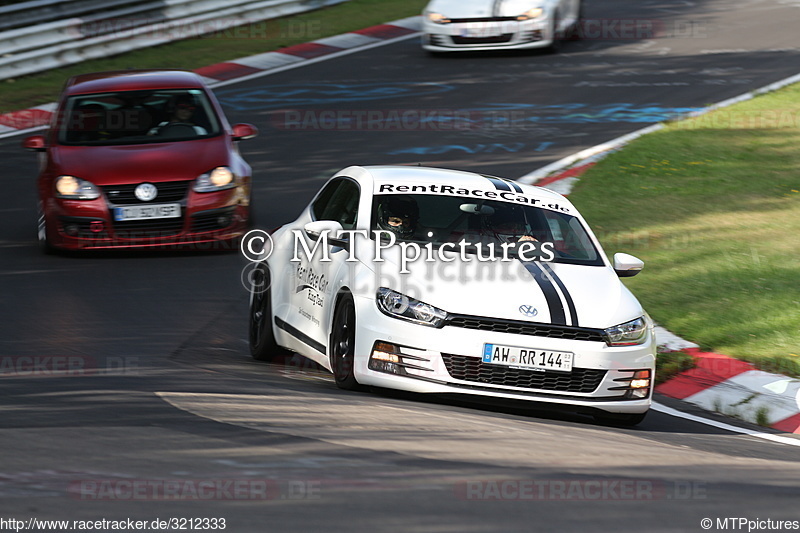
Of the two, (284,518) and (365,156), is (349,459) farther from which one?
(365,156)

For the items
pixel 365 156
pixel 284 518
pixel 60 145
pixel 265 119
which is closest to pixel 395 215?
pixel 284 518

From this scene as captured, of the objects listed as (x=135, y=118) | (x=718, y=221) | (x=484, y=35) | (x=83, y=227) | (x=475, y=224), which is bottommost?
(x=718, y=221)

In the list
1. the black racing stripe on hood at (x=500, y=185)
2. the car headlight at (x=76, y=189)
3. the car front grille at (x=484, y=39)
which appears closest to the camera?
the black racing stripe on hood at (x=500, y=185)

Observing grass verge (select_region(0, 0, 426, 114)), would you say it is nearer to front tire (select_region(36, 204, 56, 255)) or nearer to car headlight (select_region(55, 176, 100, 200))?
front tire (select_region(36, 204, 56, 255))

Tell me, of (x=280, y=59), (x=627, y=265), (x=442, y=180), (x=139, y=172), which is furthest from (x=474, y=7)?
(x=627, y=265)

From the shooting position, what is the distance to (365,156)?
55.2ft

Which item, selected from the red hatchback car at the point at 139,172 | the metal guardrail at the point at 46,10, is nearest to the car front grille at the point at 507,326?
the red hatchback car at the point at 139,172

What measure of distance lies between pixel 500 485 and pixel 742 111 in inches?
591

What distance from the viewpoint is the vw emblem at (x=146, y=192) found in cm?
1222

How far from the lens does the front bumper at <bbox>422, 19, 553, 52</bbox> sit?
74.4 feet

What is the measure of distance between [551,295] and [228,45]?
18001mm

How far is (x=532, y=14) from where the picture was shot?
22828mm

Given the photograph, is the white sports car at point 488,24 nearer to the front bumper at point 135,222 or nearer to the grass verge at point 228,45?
the grass verge at point 228,45

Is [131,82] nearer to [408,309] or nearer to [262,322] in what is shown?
[262,322]
